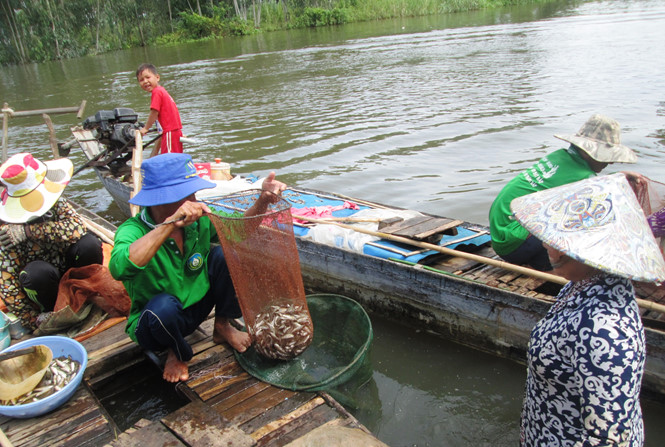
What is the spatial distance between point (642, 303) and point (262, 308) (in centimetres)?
246

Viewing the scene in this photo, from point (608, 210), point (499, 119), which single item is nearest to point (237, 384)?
point (608, 210)

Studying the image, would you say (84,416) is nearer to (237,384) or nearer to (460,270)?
(237,384)

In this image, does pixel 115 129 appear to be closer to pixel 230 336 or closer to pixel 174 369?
pixel 230 336

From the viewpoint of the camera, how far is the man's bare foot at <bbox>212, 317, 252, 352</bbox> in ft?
11.2

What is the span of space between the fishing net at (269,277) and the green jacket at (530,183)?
1731mm

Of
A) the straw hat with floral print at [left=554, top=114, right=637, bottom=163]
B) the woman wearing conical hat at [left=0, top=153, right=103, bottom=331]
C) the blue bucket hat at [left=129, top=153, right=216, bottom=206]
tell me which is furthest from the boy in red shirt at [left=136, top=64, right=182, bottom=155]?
the straw hat with floral print at [left=554, top=114, right=637, bottom=163]

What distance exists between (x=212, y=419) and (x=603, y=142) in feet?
11.0

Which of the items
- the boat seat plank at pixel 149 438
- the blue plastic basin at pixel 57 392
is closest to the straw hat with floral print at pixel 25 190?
the blue plastic basin at pixel 57 392

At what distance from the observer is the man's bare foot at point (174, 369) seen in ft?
10.4

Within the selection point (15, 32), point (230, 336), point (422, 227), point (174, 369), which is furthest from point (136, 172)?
point (15, 32)

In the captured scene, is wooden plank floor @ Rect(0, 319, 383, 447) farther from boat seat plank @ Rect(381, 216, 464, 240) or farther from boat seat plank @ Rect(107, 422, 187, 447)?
boat seat plank @ Rect(381, 216, 464, 240)

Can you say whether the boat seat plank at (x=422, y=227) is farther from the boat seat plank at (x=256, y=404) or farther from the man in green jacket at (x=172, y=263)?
the boat seat plank at (x=256, y=404)

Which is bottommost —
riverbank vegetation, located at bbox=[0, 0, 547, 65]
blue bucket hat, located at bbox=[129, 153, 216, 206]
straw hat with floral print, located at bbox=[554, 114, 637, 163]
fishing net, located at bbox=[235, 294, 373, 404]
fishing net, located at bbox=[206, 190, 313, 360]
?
fishing net, located at bbox=[235, 294, 373, 404]

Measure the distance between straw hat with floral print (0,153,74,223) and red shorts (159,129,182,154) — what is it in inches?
144
